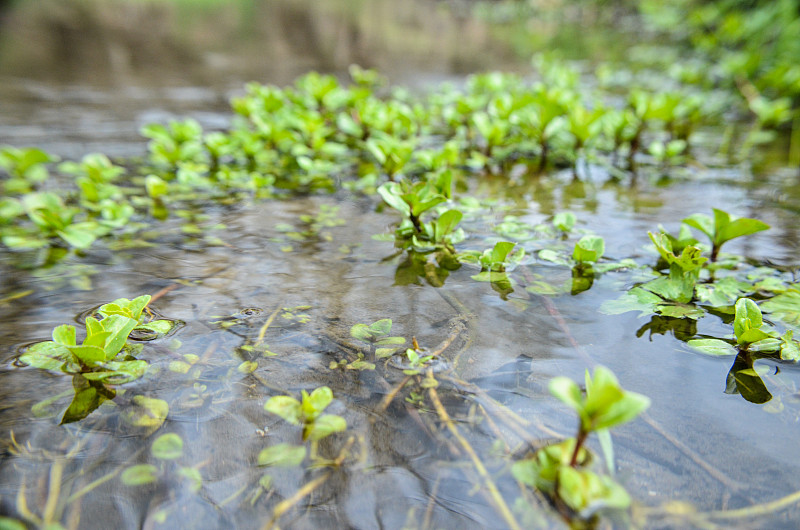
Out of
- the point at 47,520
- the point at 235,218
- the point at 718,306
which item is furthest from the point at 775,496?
the point at 235,218

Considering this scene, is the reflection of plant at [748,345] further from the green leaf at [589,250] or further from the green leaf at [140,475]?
the green leaf at [140,475]

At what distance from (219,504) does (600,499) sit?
2.32 ft

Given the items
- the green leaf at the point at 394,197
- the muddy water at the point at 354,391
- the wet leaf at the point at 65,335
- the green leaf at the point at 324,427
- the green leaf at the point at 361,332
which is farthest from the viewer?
the green leaf at the point at 394,197

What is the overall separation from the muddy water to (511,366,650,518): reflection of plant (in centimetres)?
5

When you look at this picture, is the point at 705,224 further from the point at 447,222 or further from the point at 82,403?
the point at 82,403

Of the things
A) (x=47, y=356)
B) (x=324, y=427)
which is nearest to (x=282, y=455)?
(x=324, y=427)

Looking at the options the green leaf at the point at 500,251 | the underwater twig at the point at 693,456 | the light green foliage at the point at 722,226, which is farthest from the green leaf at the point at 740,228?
the underwater twig at the point at 693,456

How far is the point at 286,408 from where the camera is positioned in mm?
1138

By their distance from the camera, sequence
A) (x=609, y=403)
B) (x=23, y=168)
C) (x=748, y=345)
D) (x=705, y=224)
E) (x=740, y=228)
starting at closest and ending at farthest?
(x=609, y=403)
(x=748, y=345)
(x=740, y=228)
(x=705, y=224)
(x=23, y=168)

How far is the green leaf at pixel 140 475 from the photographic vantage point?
98cm

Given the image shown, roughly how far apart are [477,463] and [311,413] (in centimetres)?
38

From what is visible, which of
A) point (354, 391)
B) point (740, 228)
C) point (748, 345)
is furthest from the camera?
point (740, 228)

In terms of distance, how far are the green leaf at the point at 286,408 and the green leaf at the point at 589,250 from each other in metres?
1.12

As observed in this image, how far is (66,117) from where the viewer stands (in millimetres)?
3910
